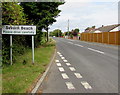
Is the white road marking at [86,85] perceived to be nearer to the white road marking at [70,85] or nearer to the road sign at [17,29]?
the white road marking at [70,85]

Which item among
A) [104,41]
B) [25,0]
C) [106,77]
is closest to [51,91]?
[106,77]

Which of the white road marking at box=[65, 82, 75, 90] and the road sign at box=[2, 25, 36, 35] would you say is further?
the road sign at box=[2, 25, 36, 35]

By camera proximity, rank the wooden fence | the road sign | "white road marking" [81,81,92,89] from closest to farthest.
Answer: "white road marking" [81,81,92,89]
the road sign
the wooden fence

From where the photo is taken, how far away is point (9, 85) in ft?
17.1

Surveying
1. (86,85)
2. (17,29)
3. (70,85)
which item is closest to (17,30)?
(17,29)

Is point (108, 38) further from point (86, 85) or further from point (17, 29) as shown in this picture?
point (86, 85)

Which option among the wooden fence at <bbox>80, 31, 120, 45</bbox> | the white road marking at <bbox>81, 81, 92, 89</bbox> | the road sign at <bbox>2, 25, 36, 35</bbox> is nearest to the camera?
the white road marking at <bbox>81, 81, 92, 89</bbox>

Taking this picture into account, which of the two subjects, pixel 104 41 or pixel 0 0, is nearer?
pixel 0 0

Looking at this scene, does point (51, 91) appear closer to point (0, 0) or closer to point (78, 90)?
point (78, 90)

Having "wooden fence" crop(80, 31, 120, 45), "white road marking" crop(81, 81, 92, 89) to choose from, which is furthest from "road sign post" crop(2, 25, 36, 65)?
"wooden fence" crop(80, 31, 120, 45)

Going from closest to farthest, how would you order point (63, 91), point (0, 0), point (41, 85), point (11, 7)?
1. point (63, 91)
2. point (41, 85)
3. point (0, 0)
4. point (11, 7)

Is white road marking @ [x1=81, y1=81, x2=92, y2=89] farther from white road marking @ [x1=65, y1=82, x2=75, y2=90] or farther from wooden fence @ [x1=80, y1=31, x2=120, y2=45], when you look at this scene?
wooden fence @ [x1=80, y1=31, x2=120, y2=45]

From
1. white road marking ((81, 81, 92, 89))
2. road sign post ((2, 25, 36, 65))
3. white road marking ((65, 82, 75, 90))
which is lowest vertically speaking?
white road marking ((65, 82, 75, 90))

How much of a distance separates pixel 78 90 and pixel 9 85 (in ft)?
6.96
